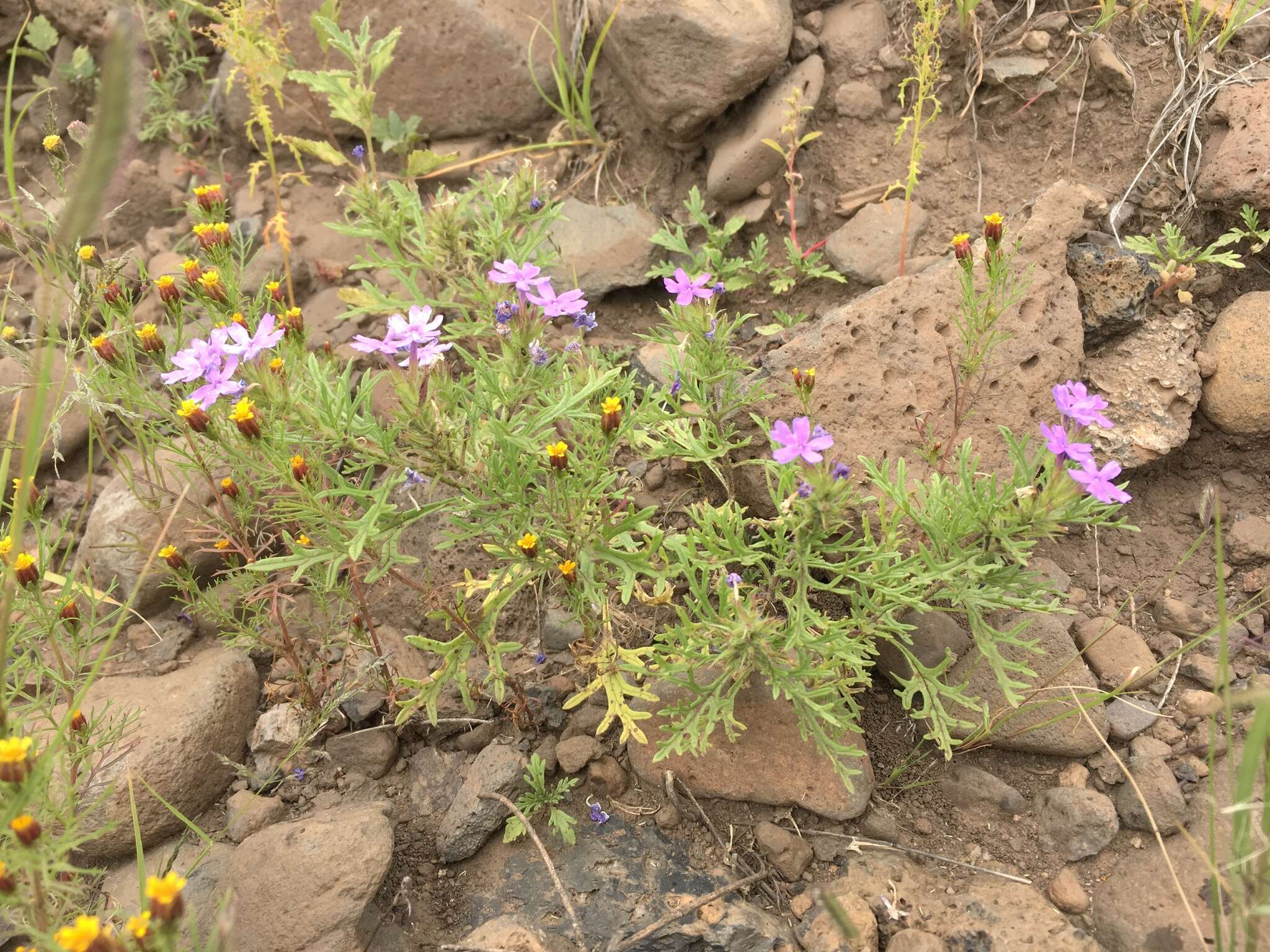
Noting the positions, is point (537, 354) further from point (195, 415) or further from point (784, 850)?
point (784, 850)

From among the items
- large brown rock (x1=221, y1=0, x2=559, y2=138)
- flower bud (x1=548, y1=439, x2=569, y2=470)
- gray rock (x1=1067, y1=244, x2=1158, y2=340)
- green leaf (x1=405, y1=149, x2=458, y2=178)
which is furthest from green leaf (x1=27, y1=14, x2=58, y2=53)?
gray rock (x1=1067, y1=244, x2=1158, y2=340)

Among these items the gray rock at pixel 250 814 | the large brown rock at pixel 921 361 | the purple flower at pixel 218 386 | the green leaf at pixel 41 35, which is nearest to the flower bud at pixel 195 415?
the purple flower at pixel 218 386

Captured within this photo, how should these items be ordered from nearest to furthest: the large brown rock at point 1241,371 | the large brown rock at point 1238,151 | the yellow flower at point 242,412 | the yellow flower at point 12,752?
the yellow flower at point 12,752 < the yellow flower at point 242,412 < the large brown rock at point 1241,371 < the large brown rock at point 1238,151

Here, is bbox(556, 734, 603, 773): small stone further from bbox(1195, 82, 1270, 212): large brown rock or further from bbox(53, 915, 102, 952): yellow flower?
bbox(1195, 82, 1270, 212): large brown rock

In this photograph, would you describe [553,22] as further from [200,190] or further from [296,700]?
[296,700]

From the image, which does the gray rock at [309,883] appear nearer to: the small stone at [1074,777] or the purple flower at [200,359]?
the purple flower at [200,359]
